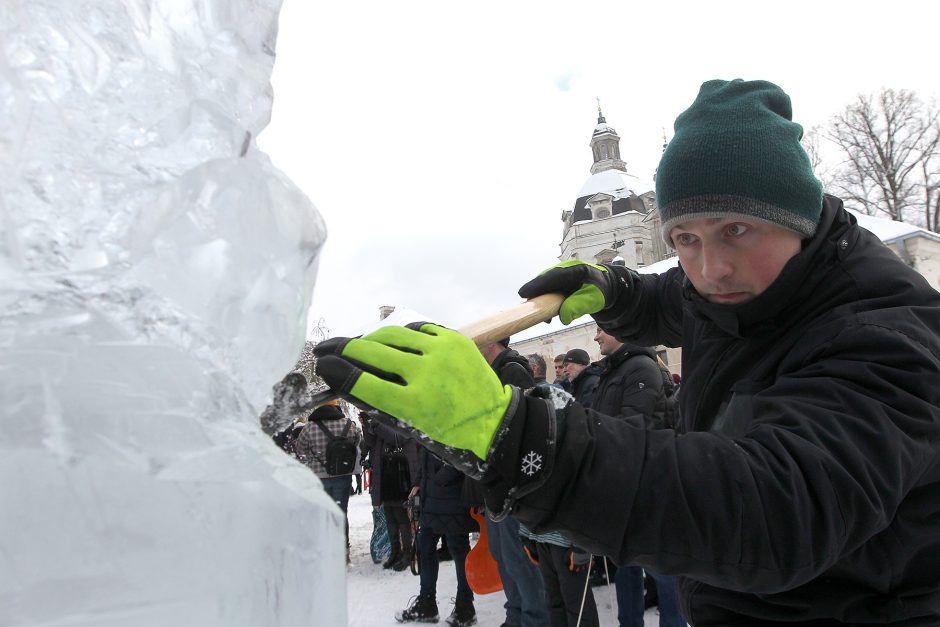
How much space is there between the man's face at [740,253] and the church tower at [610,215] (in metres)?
39.5

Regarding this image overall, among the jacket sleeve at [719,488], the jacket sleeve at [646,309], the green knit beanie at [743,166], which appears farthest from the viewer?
the jacket sleeve at [646,309]

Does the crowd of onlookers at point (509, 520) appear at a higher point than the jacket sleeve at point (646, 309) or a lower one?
lower

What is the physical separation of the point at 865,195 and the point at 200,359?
992 inches

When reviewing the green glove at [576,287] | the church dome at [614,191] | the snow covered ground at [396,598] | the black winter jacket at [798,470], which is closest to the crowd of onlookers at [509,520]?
the snow covered ground at [396,598]

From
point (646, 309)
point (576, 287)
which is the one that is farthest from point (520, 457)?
point (646, 309)

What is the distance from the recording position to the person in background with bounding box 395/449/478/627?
181 inches

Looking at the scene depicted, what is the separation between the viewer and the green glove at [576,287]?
1877 mm

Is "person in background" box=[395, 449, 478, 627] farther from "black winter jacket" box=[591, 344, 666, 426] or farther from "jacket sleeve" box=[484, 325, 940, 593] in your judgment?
"jacket sleeve" box=[484, 325, 940, 593]

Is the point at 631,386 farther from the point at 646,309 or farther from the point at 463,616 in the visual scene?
the point at 463,616

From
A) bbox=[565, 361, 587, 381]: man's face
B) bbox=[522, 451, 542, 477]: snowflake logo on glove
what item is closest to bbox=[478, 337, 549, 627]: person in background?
bbox=[565, 361, 587, 381]: man's face

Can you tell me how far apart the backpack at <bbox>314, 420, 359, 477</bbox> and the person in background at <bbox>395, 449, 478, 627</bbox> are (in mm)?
1699

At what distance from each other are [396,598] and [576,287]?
4360mm

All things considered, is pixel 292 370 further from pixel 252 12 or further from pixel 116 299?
pixel 252 12

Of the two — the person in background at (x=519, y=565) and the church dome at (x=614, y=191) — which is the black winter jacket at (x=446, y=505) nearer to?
the person in background at (x=519, y=565)
